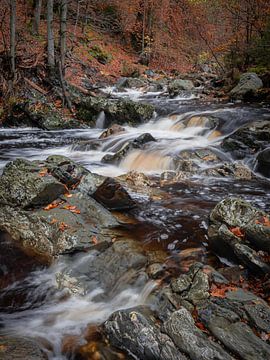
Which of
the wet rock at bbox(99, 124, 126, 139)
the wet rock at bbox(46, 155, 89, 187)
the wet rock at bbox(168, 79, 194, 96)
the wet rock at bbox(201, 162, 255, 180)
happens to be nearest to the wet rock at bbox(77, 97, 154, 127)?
the wet rock at bbox(99, 124, 126, 139)

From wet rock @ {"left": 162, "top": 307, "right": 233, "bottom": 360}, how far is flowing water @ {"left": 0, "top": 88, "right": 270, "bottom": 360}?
2.75ft

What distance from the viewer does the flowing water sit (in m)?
4.26

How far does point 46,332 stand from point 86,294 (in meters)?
0.73

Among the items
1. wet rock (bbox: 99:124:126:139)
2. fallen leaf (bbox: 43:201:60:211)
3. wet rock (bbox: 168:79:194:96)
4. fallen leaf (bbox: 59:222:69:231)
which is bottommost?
wet rock (bbox: 99:124:126:139)

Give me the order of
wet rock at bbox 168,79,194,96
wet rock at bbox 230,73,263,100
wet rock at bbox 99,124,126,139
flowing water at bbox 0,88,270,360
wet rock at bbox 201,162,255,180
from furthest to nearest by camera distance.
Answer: wet rock at bbox 168,79,194,96 → wet rock at bbox 230,73,263,100 → wet rock at bbox 99,124,126,139 → wet rock at bbox 201,162,255,180 → flowing water at bbox 0,88,270,360

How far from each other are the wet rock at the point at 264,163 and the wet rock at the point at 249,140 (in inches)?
24.8

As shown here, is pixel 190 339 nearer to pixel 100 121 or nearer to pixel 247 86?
pixel 100 121

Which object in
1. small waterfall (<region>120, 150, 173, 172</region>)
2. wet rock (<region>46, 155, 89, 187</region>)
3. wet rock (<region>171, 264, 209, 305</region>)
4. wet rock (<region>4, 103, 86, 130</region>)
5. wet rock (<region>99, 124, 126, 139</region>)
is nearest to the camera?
wet rock (<region>171, 264, 209, 305</region>)

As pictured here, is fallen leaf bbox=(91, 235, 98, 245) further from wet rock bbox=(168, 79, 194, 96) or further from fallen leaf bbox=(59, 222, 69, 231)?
wet rock bbox=(168, 79, 194, 96)

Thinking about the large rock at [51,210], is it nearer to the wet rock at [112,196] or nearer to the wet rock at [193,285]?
the wet rock at [112,196]

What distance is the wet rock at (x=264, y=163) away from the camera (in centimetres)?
905

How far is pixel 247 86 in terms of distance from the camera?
15.4 metres

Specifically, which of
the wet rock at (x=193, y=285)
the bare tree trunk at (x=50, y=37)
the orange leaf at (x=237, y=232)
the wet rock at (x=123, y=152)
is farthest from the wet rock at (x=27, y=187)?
the bare tree trunk at (x=50, y=37)

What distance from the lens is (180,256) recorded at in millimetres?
5082
